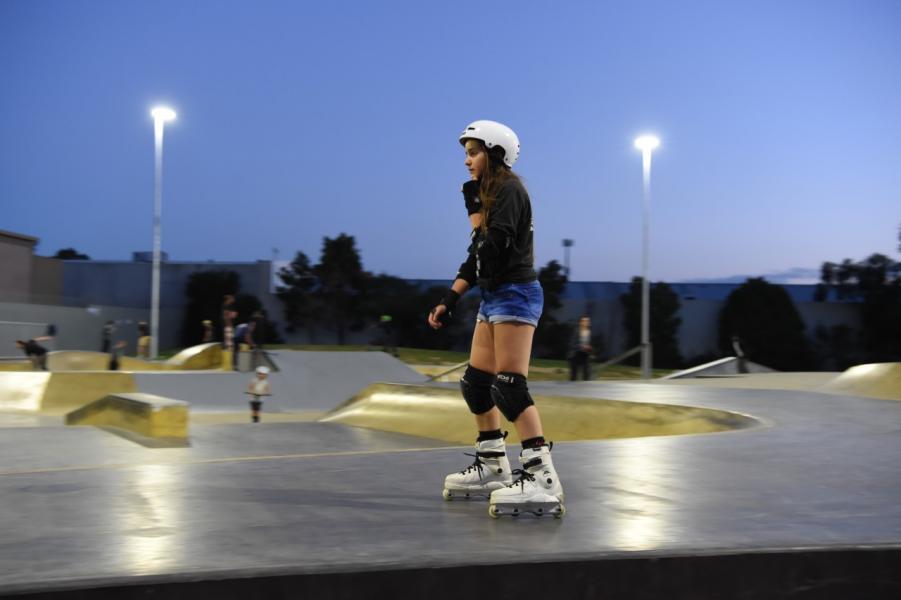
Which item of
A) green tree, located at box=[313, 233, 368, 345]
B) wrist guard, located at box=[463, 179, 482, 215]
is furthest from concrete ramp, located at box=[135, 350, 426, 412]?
green tree, located at box=[313, 233, 368, 345]

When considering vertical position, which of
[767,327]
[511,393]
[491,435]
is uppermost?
[767,327]

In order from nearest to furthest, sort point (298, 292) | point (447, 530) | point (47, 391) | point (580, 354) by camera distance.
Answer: point (447, 530)
point (47, 391)
point (580, 354)
point (298, 292)

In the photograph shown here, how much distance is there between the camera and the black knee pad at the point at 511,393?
11.8 ft

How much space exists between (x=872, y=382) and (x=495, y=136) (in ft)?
32.0

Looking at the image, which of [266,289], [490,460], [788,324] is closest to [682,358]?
[788,324]

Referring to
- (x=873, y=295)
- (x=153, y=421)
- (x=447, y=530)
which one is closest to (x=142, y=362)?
(x=153, y=421)

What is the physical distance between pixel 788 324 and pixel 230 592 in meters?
43.2

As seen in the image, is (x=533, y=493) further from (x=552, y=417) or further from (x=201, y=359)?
(x=201, y=359)

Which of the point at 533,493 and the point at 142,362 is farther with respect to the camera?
the point at 142,362

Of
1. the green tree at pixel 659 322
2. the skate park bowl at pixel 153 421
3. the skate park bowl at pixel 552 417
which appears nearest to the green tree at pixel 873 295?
the green tree at pixel 659 322

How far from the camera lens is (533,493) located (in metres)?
3.47

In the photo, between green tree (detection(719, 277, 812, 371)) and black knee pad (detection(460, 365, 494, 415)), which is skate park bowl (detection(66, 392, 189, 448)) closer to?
black knee pad (detection(460, 365, 494, 415))

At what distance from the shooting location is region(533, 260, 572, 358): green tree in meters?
42.7

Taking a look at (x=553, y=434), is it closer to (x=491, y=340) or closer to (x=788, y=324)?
(x=491, y=340)
